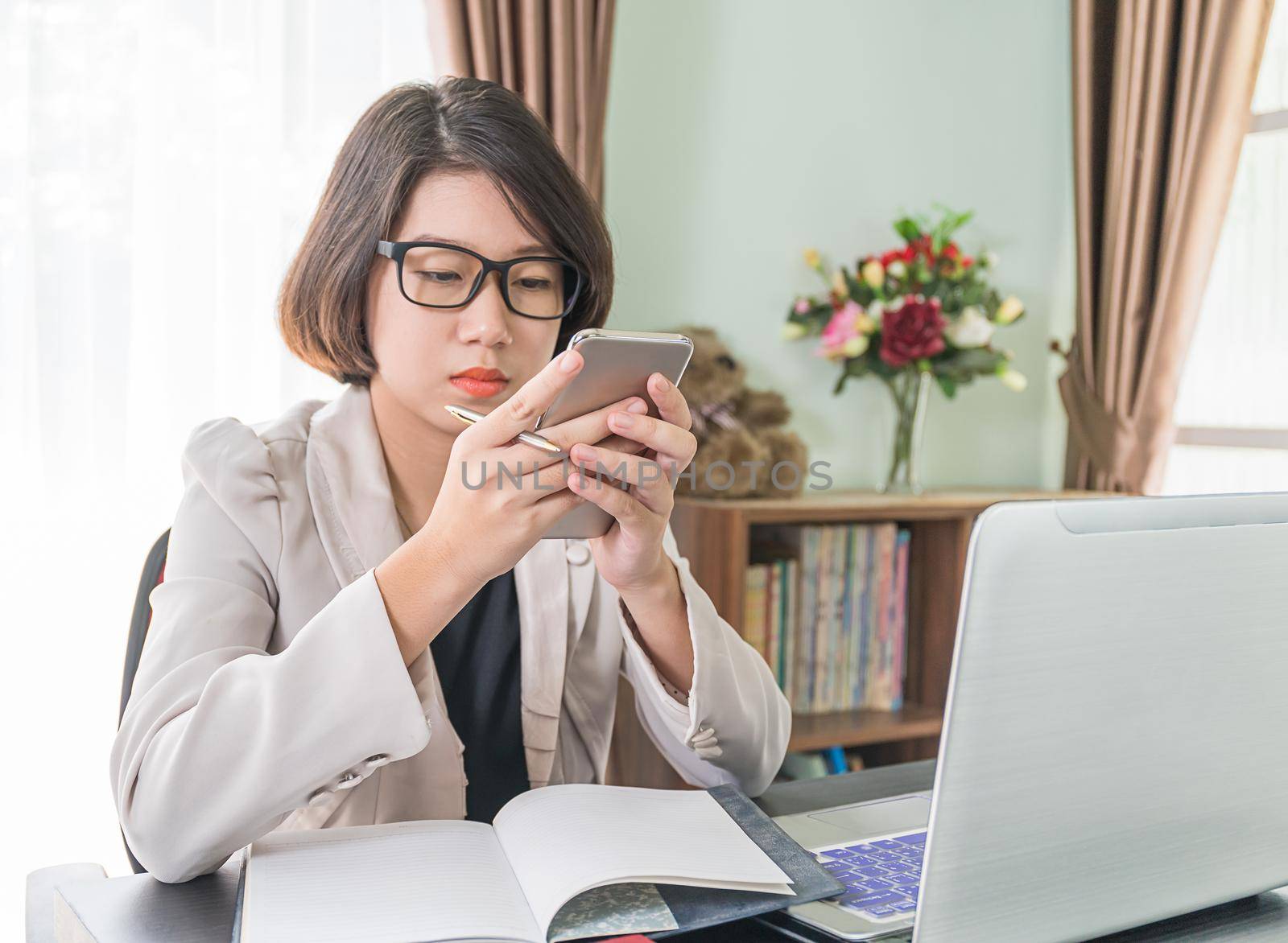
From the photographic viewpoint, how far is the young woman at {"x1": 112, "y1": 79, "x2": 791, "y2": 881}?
32.2 inches

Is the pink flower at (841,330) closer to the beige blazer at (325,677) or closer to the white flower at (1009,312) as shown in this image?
the white flower at (1009,312)

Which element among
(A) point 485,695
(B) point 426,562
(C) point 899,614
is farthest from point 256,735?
(C) point 899,614

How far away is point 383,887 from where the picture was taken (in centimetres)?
68

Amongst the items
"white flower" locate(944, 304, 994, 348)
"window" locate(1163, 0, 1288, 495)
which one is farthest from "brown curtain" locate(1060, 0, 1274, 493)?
"white flower" locate(944, 304, 994, 348)

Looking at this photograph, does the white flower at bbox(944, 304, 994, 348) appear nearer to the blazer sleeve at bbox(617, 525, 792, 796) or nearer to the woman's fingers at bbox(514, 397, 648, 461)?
the blazer sleeve at bbox(617, 525, 792, 796)

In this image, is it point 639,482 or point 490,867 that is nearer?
point 490,867

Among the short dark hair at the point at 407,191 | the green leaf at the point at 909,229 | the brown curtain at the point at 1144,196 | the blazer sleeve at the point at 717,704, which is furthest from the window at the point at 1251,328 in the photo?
the short dark hair at the point at 407,191

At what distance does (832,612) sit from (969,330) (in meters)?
0.67

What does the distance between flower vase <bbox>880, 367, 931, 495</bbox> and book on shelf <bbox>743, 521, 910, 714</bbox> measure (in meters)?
0.14

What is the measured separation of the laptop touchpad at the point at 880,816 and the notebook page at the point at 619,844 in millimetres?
133

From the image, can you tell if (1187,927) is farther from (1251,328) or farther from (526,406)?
(1251,328)

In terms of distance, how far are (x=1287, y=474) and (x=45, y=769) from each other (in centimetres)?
259

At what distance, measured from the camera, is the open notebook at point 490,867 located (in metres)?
0.64

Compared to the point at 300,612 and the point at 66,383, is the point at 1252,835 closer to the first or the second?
the point at 300,612
